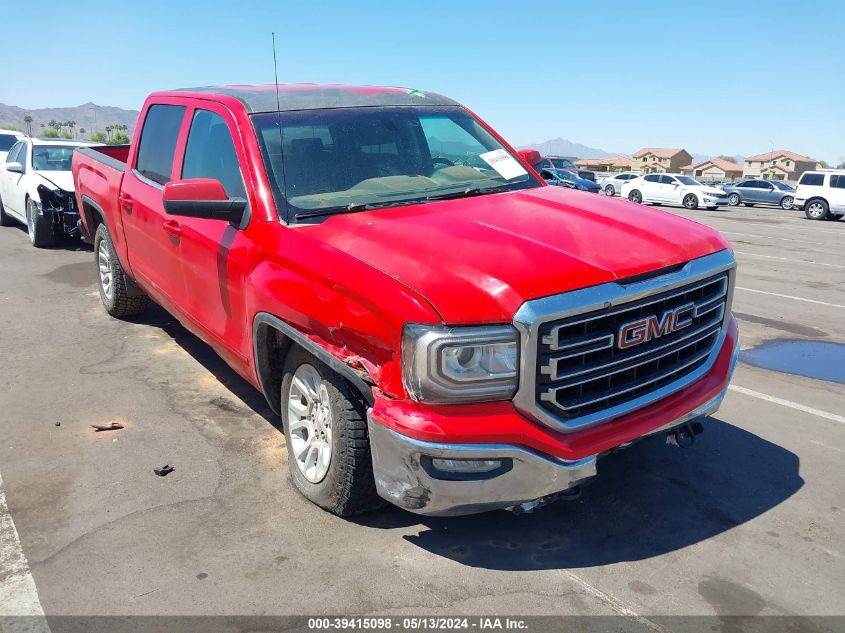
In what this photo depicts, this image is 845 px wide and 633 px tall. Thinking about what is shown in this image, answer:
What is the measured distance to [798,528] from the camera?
3375 millimetres

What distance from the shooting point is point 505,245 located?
9.74 feet

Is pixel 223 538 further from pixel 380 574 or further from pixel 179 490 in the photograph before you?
pixel 380 574

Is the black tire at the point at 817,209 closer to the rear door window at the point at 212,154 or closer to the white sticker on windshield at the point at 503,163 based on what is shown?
the white sticker on windshield at the point at 503,163

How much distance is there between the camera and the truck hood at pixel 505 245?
2674mm

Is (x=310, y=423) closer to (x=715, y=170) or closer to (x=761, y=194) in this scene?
(x=761, y=194)

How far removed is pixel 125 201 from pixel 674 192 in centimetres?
2757

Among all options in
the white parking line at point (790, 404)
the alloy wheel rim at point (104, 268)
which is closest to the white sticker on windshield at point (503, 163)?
the white parking line at point (790, 404)

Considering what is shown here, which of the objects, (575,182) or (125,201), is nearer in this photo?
(125,201)

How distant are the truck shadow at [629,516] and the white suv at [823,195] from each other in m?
25.3

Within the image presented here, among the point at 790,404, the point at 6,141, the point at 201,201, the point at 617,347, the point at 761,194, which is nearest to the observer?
the point at 617,347

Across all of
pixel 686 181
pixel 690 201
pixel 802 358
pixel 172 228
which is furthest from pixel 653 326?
pixel 686 181

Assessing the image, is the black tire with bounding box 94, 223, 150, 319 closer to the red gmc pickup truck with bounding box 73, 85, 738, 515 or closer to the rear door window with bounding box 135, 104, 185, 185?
the rear door window with bounding box 135, 104, 185, 185

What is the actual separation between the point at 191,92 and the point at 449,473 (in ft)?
11.3

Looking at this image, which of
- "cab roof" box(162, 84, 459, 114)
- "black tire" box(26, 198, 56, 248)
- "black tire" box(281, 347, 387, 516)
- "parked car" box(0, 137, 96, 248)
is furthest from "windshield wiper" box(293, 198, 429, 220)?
"black tire" box(26, 198, 56, 248)
